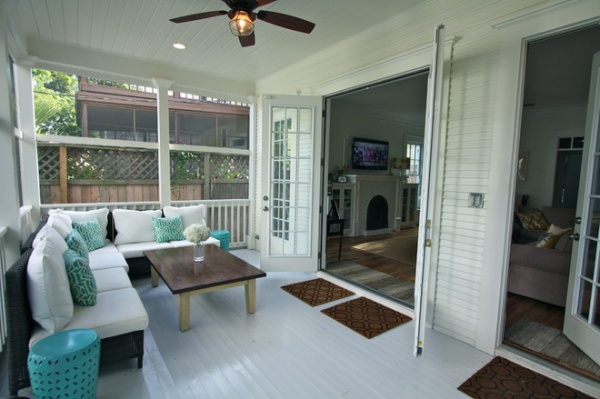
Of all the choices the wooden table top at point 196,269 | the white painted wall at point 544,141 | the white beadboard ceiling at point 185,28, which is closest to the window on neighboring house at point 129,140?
the white beadboard ceiling at point 185,28

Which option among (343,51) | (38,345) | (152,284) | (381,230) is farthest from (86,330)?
(381,230)

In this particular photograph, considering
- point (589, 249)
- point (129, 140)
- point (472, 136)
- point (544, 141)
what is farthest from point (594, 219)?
point (129, 140)

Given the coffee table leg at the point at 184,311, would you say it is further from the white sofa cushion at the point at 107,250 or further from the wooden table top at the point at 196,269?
the white sofa cushion at the point at 107,250

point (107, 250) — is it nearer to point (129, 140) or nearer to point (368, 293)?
point (129, 140)

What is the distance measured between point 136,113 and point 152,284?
2.51m

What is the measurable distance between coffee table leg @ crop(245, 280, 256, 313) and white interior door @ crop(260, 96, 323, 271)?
114cm

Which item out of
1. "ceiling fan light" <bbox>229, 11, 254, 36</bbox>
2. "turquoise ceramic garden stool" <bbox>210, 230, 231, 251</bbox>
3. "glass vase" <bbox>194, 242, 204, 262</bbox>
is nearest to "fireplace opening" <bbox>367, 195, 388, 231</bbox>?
"turquoise ceramic garden stool" <bbox>210, 230, 231, 251</bbox>

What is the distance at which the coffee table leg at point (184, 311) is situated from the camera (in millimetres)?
2613

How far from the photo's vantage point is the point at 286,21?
236cm

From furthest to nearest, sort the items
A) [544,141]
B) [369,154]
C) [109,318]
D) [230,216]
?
[369,154] → [544,141] → [230,216] → [109,318]

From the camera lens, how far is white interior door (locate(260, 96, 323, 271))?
402cm

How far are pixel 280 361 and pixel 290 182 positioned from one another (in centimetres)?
240

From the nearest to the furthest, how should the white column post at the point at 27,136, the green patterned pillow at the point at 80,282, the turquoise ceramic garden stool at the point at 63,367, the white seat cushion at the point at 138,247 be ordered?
the turquoise ceramic garden stool at the point at 63,367, the green patterned pillow at the point at 80,282, the white column post at the point at 27,136, the white seat cushion at the point at 138,247

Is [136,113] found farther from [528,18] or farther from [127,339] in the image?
[528,18]
